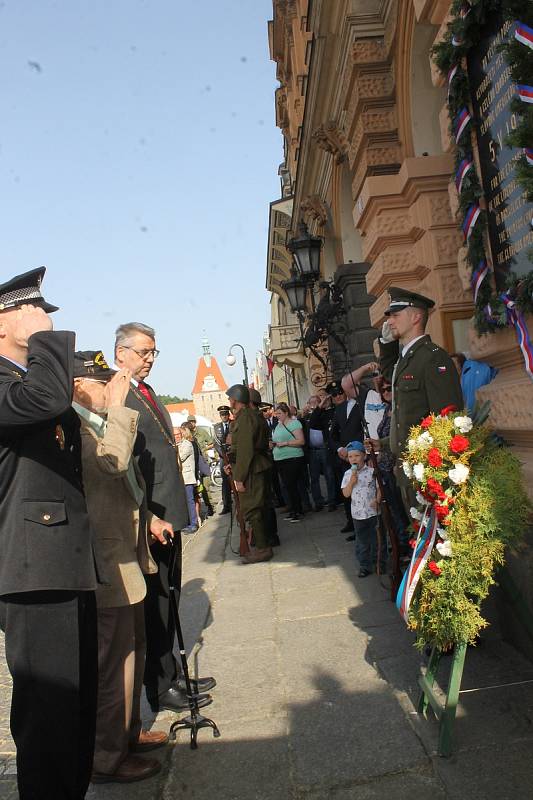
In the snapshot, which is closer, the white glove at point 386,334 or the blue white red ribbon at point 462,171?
the blue white red ribbon at point 462,171

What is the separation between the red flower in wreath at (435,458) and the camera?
312 cm

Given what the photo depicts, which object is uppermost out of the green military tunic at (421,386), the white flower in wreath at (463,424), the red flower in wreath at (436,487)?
the green military tunic at (421,386)

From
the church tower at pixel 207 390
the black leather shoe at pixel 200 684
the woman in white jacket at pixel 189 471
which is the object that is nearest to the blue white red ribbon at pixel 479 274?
the black leather shoe at pixel 200 684

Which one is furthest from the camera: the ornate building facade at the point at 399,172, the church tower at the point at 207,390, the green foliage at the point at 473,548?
the church tower at the point at 207,390

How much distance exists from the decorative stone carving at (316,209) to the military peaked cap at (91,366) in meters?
11.2

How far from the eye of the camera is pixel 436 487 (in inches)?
122

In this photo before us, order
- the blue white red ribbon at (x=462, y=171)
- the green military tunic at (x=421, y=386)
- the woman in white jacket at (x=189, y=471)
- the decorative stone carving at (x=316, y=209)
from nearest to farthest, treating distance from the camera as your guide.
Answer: the green military tunic at (x=421, y=386), the blue white red ribbon at (x=462, y=171), the woman in white jacket at (x=189, y=471), the decorative stone carving at (x=316, y=209)

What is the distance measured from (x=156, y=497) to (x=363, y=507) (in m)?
2.60

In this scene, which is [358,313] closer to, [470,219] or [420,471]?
[470,219]

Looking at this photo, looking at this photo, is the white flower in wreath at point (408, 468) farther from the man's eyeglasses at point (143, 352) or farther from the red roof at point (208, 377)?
the red roof at point (208, 377)

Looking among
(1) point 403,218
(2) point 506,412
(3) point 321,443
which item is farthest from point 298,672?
(3) point 321,443

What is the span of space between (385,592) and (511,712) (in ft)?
7.78

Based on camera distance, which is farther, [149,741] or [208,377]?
[208,377]

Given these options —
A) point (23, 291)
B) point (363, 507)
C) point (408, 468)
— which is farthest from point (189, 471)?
point (23, 291)
